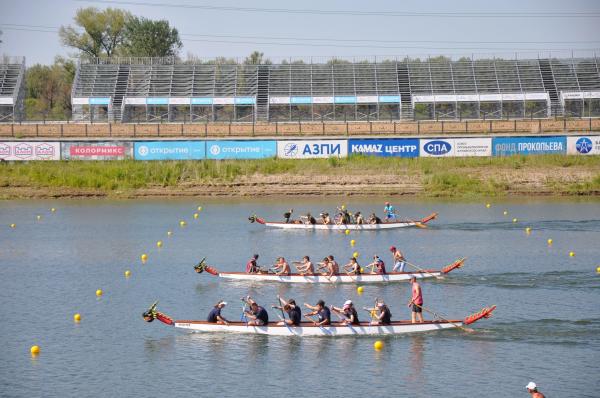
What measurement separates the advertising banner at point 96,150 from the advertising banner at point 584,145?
33.0 meters

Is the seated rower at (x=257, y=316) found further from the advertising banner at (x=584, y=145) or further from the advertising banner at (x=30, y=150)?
the advertising banner at (x=584, y=145)

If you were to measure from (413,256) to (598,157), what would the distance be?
27.4 m

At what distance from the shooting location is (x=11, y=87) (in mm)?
78625

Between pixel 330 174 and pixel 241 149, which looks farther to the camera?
pixel 241 149

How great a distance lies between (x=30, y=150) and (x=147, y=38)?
49.2 m

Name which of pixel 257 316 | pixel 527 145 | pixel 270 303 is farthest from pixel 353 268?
pixel 527 145

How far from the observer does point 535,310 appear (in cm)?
2841

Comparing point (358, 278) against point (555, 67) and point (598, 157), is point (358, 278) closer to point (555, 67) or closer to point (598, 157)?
point (598, 157)

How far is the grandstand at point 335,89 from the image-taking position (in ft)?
251

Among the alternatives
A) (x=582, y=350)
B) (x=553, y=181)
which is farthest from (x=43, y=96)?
(x=582, y=350)

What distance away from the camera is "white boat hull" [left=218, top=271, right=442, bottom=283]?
110ft

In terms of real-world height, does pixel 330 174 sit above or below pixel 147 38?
below

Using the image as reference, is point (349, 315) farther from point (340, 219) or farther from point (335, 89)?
point (335, 89)

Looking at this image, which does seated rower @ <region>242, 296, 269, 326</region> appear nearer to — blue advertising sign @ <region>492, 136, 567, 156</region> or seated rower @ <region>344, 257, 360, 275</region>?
seated rower @ <region>344, 257, 360, 275</region>
